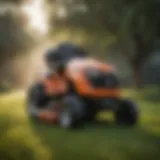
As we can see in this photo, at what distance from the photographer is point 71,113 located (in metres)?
1.60

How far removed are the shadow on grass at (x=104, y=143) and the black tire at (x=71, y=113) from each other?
0.9 inches

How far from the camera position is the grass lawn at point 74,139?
1.57m

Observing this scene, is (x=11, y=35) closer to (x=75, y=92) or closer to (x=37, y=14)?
(x=37, y=14)

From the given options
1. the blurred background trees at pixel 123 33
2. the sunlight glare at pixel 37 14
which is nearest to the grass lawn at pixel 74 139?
the blurred background trees at pixel 123 33

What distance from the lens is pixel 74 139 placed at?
1.60m

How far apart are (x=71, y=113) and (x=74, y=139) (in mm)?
88

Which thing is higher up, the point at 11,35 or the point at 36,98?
the point at 11,35

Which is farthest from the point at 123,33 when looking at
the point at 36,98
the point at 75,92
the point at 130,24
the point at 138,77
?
the point at 36,98

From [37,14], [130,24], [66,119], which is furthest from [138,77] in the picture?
[37,14]

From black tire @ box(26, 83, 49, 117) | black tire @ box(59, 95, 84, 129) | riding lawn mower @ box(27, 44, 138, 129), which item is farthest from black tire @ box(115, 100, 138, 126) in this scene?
black tire @ box(26, 83, 49, 117)

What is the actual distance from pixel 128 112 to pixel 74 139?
0.20 m

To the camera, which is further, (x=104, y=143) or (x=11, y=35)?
(x=11, y=35)

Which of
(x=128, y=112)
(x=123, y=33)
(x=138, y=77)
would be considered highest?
(x=123, y=33)

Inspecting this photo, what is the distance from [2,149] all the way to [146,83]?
1.80ft
